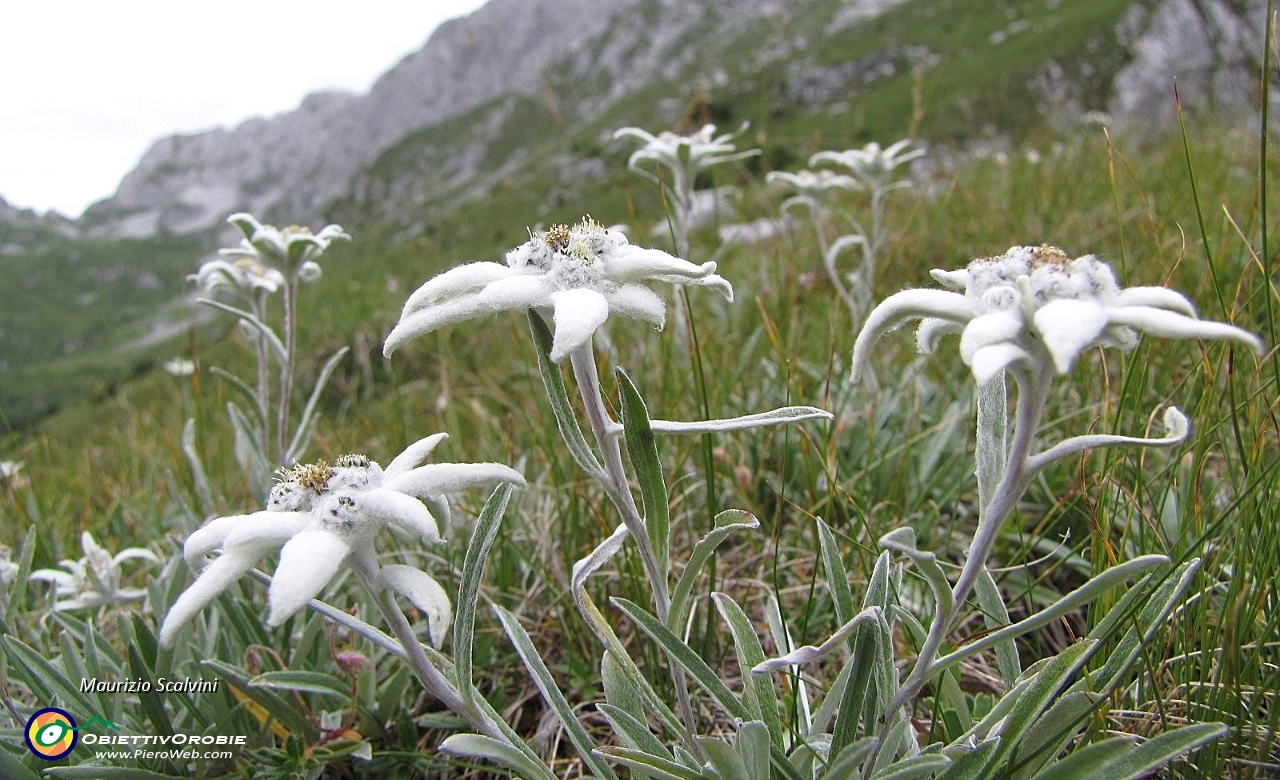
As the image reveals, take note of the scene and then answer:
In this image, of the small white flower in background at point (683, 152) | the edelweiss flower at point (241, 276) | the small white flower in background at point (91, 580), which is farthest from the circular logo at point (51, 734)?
the small white flower in background at point (683, 152)

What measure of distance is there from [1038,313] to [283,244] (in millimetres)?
2337

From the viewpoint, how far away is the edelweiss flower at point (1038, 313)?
89cm

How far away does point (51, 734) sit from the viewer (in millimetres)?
1588

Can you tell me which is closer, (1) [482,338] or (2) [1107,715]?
(2) [1107,715]

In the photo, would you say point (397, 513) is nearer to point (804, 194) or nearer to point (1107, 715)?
point (1107, 715)

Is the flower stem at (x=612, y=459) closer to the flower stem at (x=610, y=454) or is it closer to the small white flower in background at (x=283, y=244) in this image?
the flower stem at (x=610, y=454)

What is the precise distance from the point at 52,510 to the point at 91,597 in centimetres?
196

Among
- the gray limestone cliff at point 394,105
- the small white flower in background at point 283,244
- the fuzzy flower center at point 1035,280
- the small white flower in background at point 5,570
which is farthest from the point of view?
the gray limestone cliff at point 394,105

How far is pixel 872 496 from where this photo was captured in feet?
8.14

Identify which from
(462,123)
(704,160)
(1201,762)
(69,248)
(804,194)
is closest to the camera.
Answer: (1201,762)

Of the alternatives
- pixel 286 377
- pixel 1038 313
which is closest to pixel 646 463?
pixel 1038 313

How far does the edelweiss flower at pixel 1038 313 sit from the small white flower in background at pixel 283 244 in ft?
6.77

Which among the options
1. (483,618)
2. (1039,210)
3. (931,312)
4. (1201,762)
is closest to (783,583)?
(483,618)

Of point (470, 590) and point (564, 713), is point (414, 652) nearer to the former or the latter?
point (470, 590)
